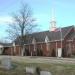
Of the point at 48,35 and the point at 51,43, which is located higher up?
the point at 48,35

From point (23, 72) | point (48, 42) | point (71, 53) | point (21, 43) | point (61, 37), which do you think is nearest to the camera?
point (23, 72)

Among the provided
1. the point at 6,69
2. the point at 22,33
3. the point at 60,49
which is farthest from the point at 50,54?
the point at 6,69

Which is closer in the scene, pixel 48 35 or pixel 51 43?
pixel 51 43

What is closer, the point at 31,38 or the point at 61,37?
the point at 61,37

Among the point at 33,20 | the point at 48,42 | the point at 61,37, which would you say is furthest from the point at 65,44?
the point at 33,20

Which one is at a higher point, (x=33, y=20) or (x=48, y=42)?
(x=33, y=20)

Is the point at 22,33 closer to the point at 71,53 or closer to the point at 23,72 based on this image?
the point at 71,53

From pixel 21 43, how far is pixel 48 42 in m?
9.29

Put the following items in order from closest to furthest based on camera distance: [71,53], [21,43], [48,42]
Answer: [71,53] < [48,42] < [21,43]

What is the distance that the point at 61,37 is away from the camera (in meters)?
79.1

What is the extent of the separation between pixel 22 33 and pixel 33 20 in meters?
4.76

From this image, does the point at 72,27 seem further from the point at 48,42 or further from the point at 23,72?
the point at 23,72

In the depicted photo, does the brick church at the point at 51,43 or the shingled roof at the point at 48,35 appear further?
the shingled roof at the point at 48,35

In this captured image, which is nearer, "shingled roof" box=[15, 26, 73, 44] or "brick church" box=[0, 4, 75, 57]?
"brick church" box=[0, 4, 75, 57]
